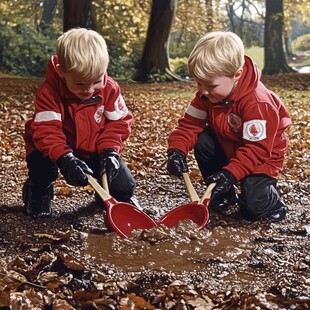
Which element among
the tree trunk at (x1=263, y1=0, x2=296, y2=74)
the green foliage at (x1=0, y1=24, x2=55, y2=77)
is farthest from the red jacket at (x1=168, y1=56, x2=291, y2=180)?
the tree trunk at (x1=263, y1=0, x2=296, y2=74)

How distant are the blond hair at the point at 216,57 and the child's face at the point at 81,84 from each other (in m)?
0.51

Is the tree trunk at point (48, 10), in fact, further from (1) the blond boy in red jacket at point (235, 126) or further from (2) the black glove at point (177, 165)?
(2) the black glove at point (177, 165)

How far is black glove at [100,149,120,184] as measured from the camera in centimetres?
336

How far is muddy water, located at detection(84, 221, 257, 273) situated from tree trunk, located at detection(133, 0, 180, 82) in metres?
12.0

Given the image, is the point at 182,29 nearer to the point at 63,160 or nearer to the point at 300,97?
the point at 300,97

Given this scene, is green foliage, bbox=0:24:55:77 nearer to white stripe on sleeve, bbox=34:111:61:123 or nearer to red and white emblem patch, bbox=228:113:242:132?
white stripe on sleeve, bbox=34:111:61:123

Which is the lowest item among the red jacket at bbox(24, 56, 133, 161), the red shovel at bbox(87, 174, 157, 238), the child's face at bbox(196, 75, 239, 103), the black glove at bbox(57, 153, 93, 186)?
the red shovel at bbox(87, 174, 157, 238)

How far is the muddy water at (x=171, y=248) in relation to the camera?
2811mm

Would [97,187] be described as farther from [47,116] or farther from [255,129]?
[255,129]

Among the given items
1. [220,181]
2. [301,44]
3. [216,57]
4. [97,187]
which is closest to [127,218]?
[97,187]

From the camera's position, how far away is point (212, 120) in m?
3.62

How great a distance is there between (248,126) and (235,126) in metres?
0.18

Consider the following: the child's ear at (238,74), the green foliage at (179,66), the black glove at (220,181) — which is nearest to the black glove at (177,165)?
the black glove at (220,181)

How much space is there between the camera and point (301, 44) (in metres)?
28.6
